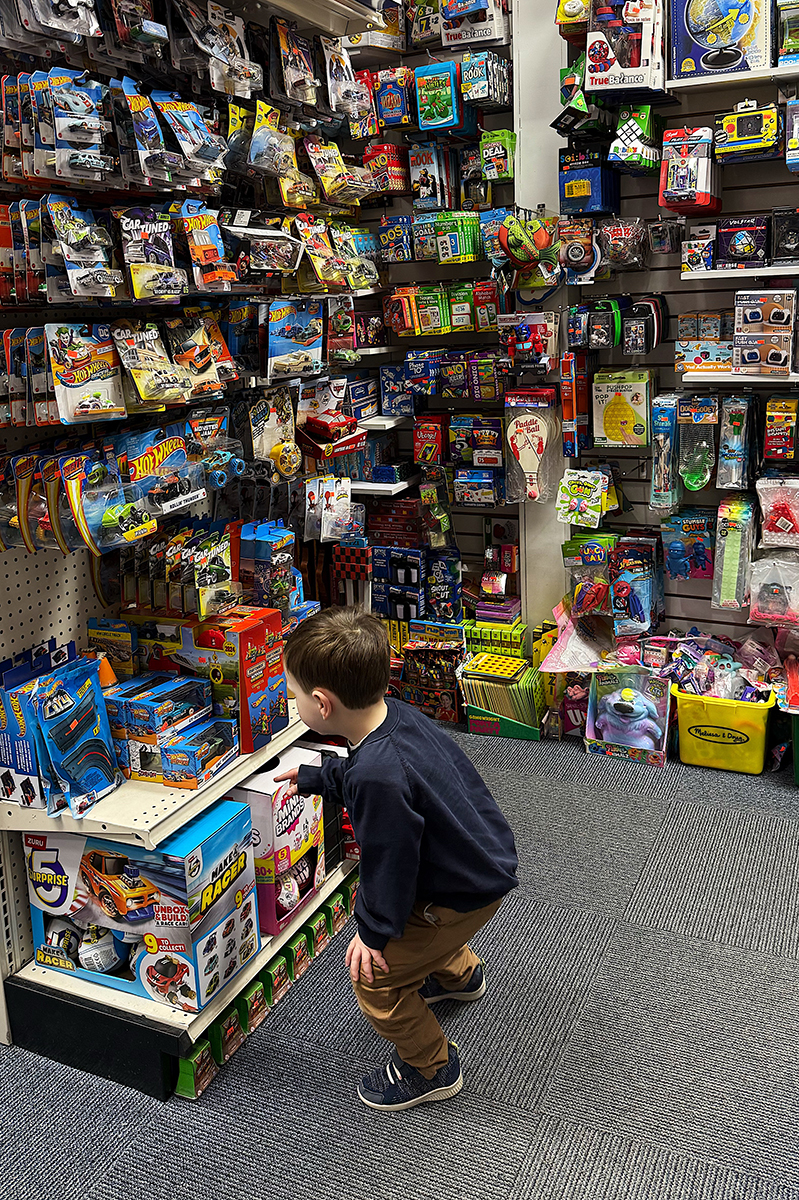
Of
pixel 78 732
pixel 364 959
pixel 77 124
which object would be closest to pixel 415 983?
pixel 364 959

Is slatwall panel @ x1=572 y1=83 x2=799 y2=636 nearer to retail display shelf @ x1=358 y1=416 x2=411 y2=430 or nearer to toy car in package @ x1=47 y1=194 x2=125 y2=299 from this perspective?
retail display shelf @ x1=358 y1=416 x2=411 y2=430

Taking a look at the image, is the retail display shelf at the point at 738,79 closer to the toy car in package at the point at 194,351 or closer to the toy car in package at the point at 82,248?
the toy car in package at the point at 194,351

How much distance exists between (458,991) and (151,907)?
0.86 meters

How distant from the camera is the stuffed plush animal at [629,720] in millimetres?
3738

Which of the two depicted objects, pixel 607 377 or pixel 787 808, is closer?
pixel 787 808

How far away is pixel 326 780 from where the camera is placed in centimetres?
208

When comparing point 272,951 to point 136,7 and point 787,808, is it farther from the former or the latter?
point 136,7

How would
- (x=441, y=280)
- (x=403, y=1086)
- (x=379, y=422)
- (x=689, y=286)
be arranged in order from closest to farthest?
(x=403, y=1086)
(x=689, y=286)
(x=379, y=422)
(x=441, y=280)

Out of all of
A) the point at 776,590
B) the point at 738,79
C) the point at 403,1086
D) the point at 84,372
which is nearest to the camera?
the point at 84,372

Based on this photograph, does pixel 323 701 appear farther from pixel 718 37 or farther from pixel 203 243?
pixel 718 37

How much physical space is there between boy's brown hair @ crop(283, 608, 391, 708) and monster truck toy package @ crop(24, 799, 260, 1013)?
→ 0.51m

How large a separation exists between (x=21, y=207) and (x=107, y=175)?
196 millimetres

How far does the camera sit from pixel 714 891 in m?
2.96

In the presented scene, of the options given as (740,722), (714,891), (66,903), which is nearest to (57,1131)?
(66,903)
